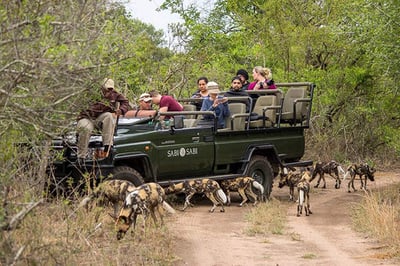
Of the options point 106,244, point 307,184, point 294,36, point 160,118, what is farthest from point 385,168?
point 106,244

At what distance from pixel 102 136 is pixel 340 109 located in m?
10.7

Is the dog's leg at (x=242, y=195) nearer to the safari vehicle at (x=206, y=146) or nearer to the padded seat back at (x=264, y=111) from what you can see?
the safari vehicle at (x=206, y=146)

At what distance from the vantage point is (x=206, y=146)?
A: 1302 cm

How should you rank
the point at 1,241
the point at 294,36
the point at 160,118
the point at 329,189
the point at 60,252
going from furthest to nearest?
the point at 294,36
the point at 329,189
the point at 160,118
the point at 60,252
the point at 1,241

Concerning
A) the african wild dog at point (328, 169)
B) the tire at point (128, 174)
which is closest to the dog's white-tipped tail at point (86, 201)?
the tire at point (128, 174)

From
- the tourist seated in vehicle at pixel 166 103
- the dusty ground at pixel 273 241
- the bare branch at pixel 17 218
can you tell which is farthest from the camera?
the tourist seated in vehicle at pixel 166 103

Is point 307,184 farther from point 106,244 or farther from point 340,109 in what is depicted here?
point 340,109

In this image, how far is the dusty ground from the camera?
29.6 feet

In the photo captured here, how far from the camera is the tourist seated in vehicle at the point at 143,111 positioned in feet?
40.4

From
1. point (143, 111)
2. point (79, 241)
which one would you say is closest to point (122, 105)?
point (143, 111)

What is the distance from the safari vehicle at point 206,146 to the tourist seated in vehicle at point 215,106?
0.12 metres

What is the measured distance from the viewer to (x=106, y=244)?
896cm

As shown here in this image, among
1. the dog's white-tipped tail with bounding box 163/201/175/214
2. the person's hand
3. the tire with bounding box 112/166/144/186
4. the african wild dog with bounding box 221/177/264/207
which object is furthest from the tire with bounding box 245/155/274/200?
the tire with bounding box 112/166/144/186

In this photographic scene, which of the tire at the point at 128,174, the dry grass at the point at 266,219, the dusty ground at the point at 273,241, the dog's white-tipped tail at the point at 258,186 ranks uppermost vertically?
the tire at the point at 128,174
